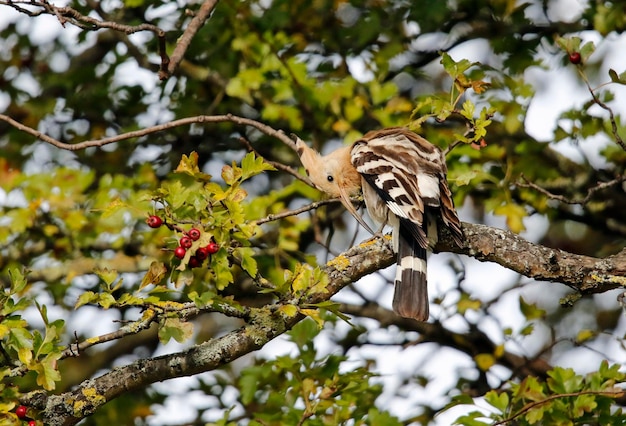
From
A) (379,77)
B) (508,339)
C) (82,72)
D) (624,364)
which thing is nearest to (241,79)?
(379,77)

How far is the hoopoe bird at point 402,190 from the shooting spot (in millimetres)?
4398

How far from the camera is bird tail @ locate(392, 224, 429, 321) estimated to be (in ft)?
14.6

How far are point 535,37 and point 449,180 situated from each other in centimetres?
257

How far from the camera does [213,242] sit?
3.76 meters

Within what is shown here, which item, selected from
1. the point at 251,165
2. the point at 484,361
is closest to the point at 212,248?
the point at 251,165

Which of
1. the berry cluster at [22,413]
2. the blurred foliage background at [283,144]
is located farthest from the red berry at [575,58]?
the berry cluster at [22,413]

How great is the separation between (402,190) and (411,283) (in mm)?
459

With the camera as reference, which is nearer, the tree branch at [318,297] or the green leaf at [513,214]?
the tree branch at [318,297]

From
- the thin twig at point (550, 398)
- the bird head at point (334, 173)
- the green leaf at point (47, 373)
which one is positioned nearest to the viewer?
the green leaf at point (47, 373)

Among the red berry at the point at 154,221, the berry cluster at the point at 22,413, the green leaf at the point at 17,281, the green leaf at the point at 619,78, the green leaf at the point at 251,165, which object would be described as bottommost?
the berry cluster at the point at 22,413

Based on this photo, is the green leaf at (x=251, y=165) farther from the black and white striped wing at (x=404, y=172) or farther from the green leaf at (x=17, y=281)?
the green leaf at (x=17, y=281)

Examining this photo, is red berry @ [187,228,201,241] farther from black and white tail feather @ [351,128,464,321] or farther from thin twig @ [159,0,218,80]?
black and white tail feather @ [351,128,464,321]

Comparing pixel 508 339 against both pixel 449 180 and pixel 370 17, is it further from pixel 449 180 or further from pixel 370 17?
pixel 370 17

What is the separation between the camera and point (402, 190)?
453 cm
